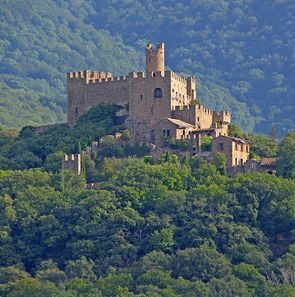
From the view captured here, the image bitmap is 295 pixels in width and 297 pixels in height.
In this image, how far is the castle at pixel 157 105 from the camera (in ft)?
329

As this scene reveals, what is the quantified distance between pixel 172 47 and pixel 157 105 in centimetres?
6151

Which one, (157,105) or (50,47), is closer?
(157,105)

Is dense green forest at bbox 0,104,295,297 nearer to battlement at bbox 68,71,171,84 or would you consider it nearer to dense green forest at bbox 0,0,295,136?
battlement at bbox 68,71,171,84

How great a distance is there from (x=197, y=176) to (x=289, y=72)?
59249 millimetres

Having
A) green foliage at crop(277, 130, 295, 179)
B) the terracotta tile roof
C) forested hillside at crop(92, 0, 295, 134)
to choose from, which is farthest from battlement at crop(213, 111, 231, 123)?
forested hillside at crop(92, 0, 295, 134)

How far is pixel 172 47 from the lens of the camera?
163625mm

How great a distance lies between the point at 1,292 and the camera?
89562mm

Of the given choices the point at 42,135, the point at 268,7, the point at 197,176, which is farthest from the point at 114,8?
the point at 197,176

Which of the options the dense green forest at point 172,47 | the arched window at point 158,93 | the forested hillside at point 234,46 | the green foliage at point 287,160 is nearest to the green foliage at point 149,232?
the green foliage at point 287,160

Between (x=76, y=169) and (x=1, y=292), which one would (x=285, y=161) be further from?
(x=1, y=292)

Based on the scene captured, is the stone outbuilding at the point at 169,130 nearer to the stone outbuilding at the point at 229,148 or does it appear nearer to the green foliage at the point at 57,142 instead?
the stone outbuilding at the point at 229,148

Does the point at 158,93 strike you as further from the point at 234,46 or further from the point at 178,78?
the point at 234,46

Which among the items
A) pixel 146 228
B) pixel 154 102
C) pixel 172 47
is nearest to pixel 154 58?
pixel 154 102

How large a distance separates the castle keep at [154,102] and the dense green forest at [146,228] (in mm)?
1375
